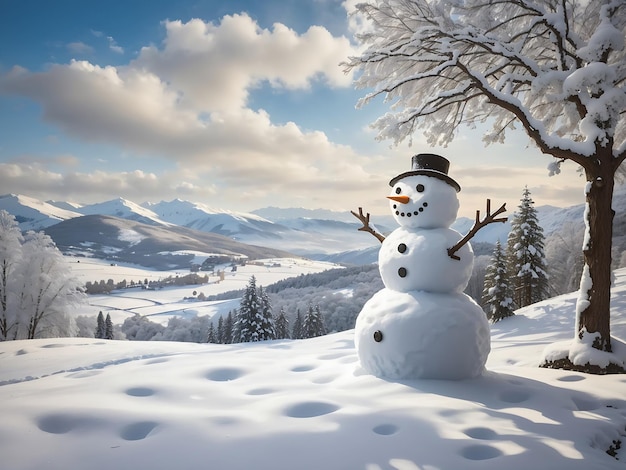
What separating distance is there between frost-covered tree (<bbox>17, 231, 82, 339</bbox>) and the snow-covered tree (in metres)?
0.26

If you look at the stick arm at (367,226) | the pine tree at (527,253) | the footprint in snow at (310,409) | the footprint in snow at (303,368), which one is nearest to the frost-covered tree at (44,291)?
the footprint in snow at (303,368)

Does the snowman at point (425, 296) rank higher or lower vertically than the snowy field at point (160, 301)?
higher

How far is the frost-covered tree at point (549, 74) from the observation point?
502 centimetres

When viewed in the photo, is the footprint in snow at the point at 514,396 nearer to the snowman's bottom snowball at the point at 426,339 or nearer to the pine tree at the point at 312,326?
the snowman's bottom snowball at the point at 426,339

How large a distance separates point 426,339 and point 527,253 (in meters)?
18.7

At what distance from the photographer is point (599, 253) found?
17.6ft

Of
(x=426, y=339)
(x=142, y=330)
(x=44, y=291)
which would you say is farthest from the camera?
(x=142, y=330)

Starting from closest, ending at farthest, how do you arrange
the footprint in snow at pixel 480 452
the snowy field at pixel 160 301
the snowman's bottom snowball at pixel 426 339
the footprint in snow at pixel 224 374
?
the footprint in snow at pixel 480 452, the snowman's bottom snowball at pixel 426 339, the footprint in snow at pixel 224 374, the snowy field at pixel 160 301

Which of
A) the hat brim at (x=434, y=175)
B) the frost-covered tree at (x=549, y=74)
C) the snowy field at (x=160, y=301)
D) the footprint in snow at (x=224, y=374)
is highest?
the frost-covered tree at (x=549, y=74)

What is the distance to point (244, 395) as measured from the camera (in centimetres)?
376

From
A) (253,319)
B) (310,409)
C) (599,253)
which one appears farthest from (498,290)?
(310,409)

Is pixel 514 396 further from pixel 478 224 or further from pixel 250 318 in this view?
A: pixel 250 318

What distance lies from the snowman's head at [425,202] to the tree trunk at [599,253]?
265cm

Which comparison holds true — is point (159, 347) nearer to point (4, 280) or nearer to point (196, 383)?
point (196, 383)
